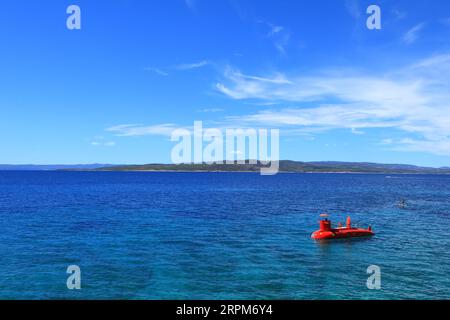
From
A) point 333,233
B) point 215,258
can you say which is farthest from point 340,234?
point 215,258

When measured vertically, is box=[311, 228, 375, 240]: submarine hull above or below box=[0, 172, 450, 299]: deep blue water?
above

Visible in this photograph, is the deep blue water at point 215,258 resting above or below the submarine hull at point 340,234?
below

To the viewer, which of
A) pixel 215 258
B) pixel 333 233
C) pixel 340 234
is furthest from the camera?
pixel 340 234

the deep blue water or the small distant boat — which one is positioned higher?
the small distant boat

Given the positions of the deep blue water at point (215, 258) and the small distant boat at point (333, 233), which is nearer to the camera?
the deep blue water at point (215, 258)

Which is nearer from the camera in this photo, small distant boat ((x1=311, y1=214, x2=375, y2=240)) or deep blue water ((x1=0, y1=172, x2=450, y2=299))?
deep blue water ((x1=0, y1=172, x2=450, y2=299))

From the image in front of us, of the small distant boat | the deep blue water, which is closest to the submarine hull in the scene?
the small distant boat

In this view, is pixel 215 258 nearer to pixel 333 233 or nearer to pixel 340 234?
pixel 333 233

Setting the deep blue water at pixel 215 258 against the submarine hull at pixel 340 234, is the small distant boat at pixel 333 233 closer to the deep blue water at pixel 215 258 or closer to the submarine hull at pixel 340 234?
the submarine hull at pixel 340 234

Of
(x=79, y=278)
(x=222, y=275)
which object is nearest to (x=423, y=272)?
(x=222, y=275)

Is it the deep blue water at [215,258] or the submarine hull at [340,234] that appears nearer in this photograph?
the deep blue water at [215,258]

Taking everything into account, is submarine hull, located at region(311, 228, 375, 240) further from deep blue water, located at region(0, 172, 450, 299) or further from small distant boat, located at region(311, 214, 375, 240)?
A: deep blue water, located at region(0, 172, 450, 299)

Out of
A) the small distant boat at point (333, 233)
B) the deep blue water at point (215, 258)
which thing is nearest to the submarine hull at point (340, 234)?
the small distant boat at point (333, 233)
